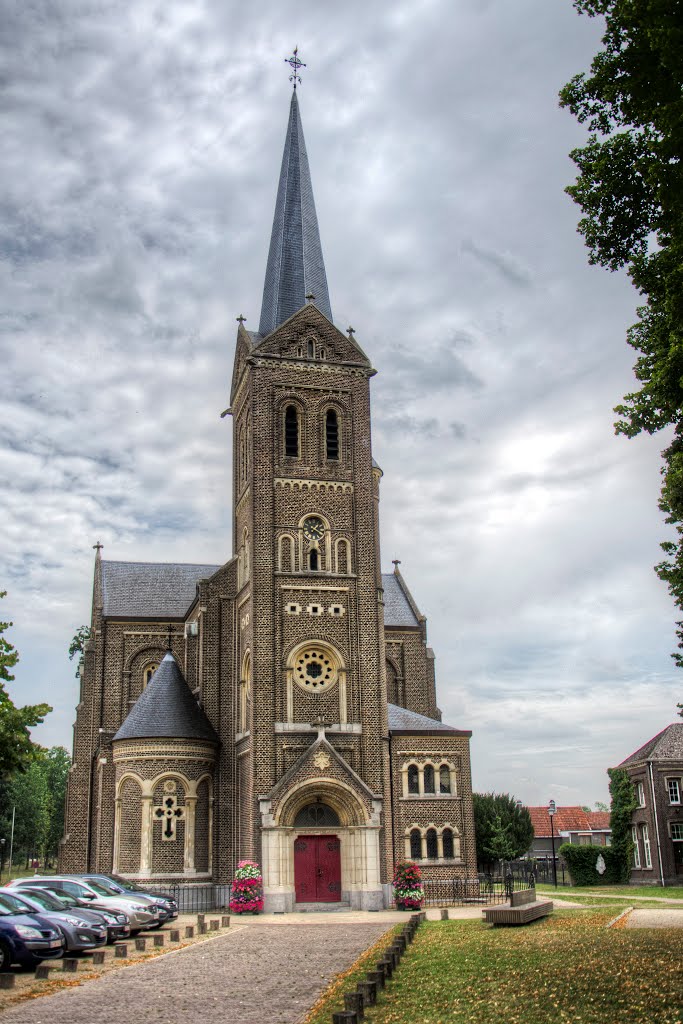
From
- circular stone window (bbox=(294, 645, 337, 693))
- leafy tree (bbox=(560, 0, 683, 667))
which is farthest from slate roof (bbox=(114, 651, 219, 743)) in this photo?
leafy tree (bbox=(560, 0, 683, 667))

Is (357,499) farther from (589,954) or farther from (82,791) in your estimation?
(589,954)

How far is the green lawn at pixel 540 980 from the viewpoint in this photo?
1330 centimetres

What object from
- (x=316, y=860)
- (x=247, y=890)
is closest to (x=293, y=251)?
(x=316, y=860)

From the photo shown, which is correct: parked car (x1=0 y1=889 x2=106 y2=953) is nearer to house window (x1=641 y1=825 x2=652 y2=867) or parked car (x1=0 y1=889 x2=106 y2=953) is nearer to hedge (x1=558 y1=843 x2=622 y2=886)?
hedge (x1=558 y1=843 x2=622 y2=886)

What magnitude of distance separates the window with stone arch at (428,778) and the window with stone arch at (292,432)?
14.3 metres

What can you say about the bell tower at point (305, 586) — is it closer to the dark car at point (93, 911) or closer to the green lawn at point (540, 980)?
the dark car at point (93, 911)

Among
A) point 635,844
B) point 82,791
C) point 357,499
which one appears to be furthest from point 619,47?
point 635,844

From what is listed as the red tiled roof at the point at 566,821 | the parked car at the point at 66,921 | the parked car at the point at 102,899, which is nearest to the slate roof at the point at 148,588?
the parked car at the point at 102,899

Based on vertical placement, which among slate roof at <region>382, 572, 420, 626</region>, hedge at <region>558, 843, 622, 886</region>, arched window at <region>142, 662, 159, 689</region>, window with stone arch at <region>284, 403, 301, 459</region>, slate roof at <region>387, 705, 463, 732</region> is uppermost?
window with stone arch at <region>284, 403, 301, 459</region>

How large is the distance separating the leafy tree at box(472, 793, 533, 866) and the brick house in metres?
7.50

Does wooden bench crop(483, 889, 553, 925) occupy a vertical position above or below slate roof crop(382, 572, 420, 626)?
below

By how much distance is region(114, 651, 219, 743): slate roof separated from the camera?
40625 mm

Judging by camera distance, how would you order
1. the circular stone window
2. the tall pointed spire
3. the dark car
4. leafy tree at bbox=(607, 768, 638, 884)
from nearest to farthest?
the dark car
the circular stone window
the tall pointed spire
leafy tree at bbox=(607, 768, 638, 884)

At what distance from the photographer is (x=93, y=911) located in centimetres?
2492
